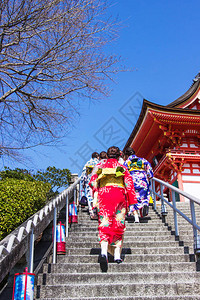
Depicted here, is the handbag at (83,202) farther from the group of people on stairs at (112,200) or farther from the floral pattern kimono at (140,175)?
the group of people on stairs at (112,200)

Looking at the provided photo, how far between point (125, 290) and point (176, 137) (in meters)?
11.8

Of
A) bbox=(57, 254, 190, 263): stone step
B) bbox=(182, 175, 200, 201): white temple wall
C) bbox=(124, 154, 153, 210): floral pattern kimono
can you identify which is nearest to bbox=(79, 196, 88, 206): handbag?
bbox=(124, 154, 153, 210): floral pattern kimono

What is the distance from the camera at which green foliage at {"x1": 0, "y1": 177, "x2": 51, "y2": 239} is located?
5.05 meters

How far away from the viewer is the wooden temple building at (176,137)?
531 inches

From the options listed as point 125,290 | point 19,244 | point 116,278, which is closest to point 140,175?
point 116,278

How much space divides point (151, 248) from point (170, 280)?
3.11ft

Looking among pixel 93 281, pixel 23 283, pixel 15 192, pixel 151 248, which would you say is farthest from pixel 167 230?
pixel 23 283

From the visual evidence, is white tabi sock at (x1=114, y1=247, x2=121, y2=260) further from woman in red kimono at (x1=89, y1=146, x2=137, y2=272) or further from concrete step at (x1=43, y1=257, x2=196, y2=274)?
concrete step at (x1=43, y1=257, x2=196, y2=274)

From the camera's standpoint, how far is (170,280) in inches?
143

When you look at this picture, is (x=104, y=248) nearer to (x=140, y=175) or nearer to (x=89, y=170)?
(x=140, y=175)

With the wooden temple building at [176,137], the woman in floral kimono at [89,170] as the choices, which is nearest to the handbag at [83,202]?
the woman in floral kimono at [89,170]

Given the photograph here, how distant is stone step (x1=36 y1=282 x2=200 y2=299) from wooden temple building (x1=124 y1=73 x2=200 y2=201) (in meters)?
10.3

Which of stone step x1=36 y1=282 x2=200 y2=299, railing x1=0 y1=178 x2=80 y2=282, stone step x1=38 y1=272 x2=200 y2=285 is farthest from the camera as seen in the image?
stone step x1=38 y1=272 x2=200 y2=285

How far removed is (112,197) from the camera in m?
4.11
